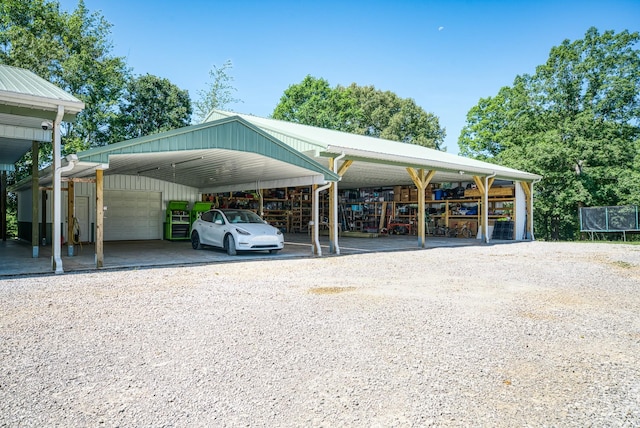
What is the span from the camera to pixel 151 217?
58.0 feet

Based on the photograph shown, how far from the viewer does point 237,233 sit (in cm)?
1125

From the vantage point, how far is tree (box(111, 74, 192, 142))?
2559 centimetres

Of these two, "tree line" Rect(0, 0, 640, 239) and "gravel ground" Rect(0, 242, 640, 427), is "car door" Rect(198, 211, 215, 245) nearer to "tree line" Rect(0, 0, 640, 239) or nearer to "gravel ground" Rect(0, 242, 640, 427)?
"gravel ground" Rect(0, 242, 640, 427)

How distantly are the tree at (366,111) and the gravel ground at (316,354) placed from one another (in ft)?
109

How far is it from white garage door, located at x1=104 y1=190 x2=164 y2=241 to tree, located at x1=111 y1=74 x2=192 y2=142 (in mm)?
9297

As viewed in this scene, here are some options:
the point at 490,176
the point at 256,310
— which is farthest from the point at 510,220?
the point at 256,310

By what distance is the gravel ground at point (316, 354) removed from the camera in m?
2.66

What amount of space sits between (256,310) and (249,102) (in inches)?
1342

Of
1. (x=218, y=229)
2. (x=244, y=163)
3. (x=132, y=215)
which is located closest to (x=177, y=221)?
(x=132, y=215)

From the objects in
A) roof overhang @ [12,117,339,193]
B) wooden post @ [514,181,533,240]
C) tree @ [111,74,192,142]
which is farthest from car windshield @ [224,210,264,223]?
tree @ [111,74,192,142]

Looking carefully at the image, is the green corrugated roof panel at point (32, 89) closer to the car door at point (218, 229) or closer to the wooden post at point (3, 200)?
the car door at point (218, 229)

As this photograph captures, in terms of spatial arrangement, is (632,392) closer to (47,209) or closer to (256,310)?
(256,310)

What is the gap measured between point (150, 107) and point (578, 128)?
2631 centimetres

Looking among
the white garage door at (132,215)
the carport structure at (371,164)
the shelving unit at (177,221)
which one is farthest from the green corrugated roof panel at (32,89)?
the shelving unit at (177,221)
